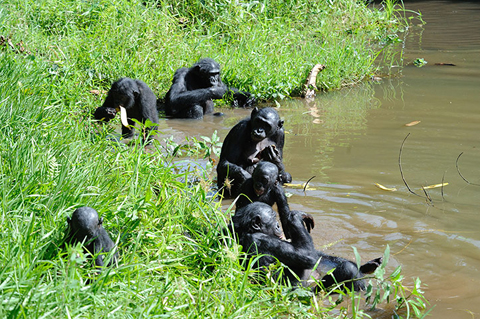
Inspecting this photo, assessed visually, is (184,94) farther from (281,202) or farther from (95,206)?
(95,206)

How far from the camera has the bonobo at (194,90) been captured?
9.90 metres

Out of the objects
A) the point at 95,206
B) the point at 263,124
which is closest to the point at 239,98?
the point at 263,124

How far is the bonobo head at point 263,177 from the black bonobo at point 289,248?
75 cm

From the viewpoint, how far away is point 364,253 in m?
5.50

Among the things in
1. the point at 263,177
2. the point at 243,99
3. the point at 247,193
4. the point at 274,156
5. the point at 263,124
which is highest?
the point at 263,124

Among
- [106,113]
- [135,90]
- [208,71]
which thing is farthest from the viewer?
[208,71]

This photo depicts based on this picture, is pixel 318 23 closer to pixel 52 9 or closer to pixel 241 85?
pixel 241 85

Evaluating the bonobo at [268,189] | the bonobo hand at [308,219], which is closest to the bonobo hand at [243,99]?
the bonobo at [268,189]

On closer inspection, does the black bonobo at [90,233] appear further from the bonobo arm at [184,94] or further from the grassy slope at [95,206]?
the bonobo arm at [184,94]

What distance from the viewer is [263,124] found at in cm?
663

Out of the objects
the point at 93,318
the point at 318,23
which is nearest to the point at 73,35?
the point at 318,23

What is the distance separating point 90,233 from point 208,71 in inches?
246

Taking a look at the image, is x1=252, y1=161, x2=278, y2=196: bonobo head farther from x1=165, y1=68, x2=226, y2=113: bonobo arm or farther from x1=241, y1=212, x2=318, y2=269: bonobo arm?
x1=165, y1=68, x2=226, y2=113: bonobo arm

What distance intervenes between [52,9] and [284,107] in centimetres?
469
